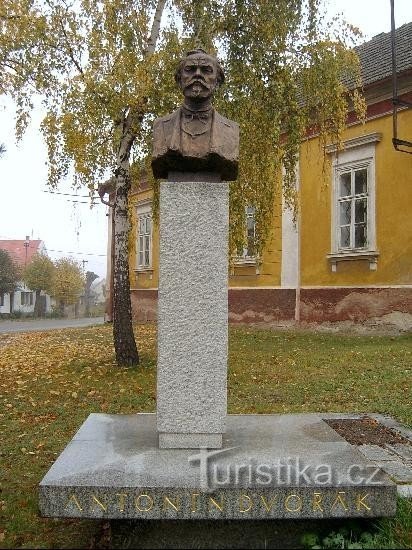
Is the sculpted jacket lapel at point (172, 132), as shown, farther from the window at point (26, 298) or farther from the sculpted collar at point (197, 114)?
the window at point (26, 298)

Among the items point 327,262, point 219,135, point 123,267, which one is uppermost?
point 219,135

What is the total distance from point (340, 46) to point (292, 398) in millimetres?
6043

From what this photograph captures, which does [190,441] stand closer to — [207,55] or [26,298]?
[207,55]

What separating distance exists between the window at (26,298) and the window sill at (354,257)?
39324 mm

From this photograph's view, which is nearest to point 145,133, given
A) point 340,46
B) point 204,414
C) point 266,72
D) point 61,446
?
point 266,72

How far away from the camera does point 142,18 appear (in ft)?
29.4

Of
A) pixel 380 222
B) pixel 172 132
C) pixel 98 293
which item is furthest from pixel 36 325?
pixel 98 293

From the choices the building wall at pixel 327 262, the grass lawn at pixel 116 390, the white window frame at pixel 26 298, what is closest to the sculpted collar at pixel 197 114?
the grass lawn at pixel 116 390

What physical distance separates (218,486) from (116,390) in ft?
16.2

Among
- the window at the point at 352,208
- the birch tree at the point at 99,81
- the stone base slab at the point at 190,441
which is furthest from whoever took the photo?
the window at the point at 352,208

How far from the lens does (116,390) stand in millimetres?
7617

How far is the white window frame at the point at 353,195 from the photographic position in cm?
1273

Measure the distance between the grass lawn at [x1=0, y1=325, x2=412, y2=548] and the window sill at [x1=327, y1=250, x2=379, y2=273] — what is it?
5.70ft

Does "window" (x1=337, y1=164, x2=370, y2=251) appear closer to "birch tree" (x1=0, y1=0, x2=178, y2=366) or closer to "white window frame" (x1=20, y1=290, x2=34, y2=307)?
"birch tree" (x1=0, y1=0, x2=178, y2=366)
